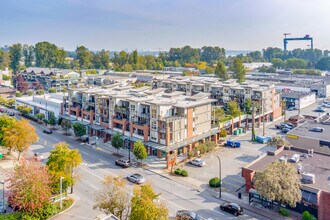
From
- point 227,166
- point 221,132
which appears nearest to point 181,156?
point 227,166

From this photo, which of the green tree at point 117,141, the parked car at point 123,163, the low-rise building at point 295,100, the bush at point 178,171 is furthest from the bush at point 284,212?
the low-rise building at point 295,100

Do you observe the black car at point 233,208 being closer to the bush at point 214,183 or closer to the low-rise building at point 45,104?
the bush at point 214,183

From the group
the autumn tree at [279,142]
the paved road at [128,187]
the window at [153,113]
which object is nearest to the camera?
the paved road at [128,187]

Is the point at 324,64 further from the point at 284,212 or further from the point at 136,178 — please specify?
the point at 136,178

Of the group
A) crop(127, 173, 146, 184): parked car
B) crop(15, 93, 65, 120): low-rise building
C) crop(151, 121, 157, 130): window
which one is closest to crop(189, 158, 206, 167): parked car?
crop(151, 121, 157, 130): window

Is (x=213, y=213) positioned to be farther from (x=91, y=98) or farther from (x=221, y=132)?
(x=91, y=98)

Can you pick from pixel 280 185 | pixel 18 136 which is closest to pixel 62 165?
pixel 18 136
